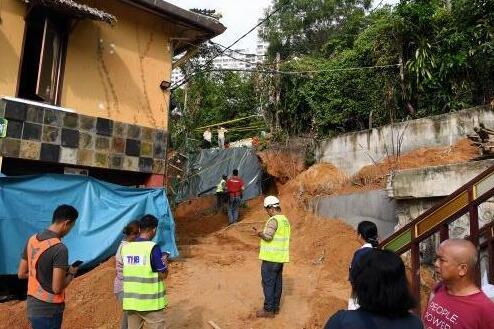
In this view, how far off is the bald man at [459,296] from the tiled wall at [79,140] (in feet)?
24.0

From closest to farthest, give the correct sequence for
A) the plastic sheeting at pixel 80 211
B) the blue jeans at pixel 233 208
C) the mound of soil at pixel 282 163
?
the plastic sheeting at pixel 80 211 → the blue jeans at pixel 233 208 → the mound of soil at pixel 282 163

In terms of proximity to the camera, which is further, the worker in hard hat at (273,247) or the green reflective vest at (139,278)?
the worker in hard hat at (273,247)

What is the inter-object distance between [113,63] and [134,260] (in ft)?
19.7

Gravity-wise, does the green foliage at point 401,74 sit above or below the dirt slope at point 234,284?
above

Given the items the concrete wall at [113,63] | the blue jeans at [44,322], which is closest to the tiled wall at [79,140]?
the concrete wall at [113,63]

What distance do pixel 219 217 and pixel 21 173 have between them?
304 inches

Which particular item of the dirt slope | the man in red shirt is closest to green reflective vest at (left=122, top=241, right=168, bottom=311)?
the dirt slope

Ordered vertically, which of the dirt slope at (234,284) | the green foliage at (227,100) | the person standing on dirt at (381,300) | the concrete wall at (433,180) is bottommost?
the dirt slope at (234,284)

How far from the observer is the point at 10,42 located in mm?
7996

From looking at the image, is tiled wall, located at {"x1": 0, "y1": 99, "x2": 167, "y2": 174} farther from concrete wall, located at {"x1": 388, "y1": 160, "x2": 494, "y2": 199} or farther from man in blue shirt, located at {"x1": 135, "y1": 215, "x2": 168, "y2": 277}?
concrete wall, located at {"x1": 388, "y1": 160, "x2": 494, "y2": 199}

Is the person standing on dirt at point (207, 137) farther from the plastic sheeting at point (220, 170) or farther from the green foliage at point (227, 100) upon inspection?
the plastic sheeting at point (220, 170)

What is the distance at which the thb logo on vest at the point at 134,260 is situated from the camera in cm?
438

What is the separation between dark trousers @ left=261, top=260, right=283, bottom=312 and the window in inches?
204

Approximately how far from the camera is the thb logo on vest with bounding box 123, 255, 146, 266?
4.38 metres
